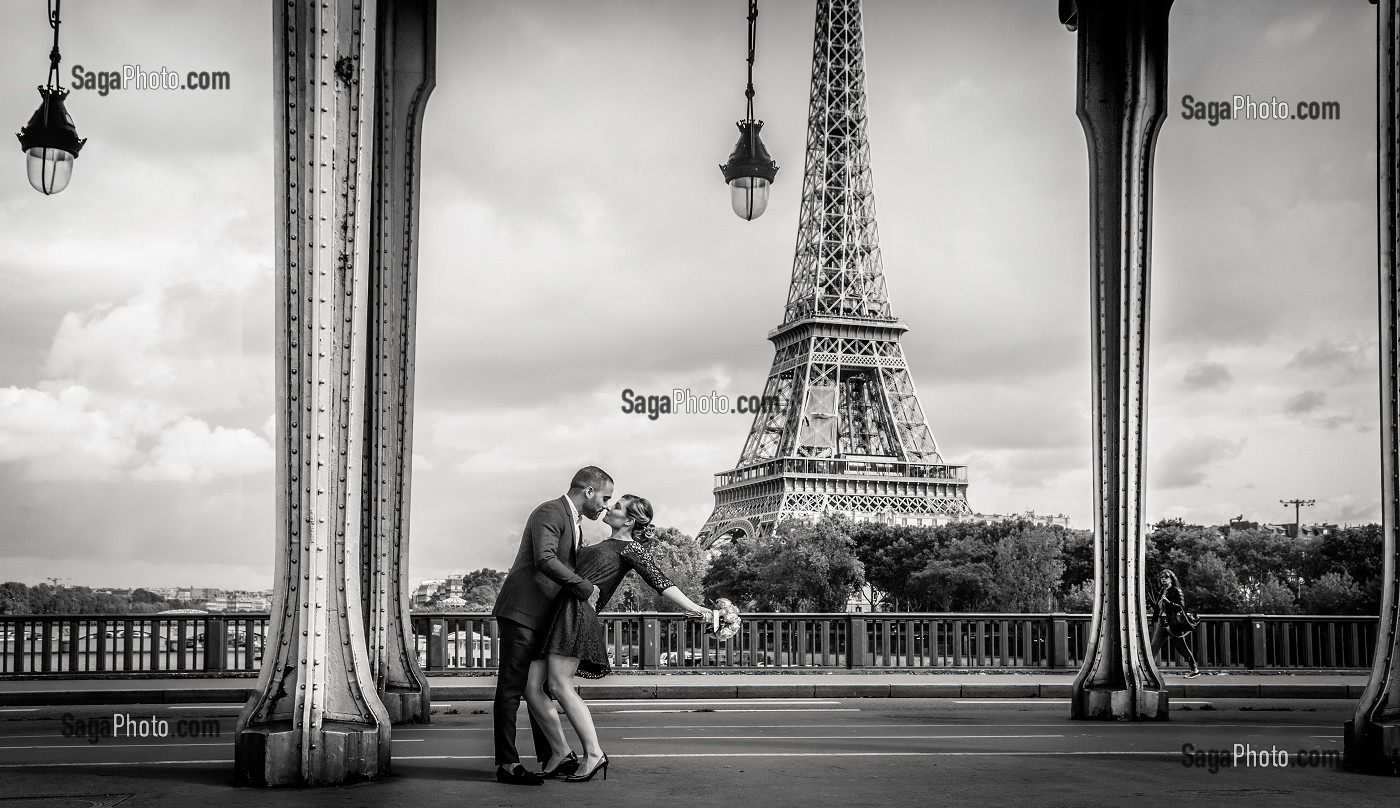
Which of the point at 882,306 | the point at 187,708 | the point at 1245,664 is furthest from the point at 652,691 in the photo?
the point at 882,306

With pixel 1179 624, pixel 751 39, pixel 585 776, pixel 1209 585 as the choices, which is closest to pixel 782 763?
pixel 585 776

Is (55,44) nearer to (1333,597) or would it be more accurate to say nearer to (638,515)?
(638,515)

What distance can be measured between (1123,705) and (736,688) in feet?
17.9

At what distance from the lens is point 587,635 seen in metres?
8.23

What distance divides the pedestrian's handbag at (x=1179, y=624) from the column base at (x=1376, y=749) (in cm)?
1078

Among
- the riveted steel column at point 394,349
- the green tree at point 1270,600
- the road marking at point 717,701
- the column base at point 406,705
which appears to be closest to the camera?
the riveted steel column at point 394,349

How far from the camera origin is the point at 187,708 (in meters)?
15.0

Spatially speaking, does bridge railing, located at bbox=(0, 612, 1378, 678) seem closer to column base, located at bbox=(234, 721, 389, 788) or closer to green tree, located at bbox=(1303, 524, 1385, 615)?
column base, located at bbox=(234, 721, 389, 788)

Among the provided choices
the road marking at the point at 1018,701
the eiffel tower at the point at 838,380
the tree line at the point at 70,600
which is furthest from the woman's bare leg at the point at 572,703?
the eiffel tower at the point at 838,380

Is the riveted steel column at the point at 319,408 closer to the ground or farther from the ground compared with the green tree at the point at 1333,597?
farther from the ground

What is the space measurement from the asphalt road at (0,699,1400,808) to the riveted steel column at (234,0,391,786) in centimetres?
41

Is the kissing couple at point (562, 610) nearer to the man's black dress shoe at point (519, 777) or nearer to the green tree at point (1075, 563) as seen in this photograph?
the man's black dress shoe at point (519, 777)

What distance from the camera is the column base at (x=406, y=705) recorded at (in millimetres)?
12062

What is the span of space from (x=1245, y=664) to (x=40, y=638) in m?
17.3
